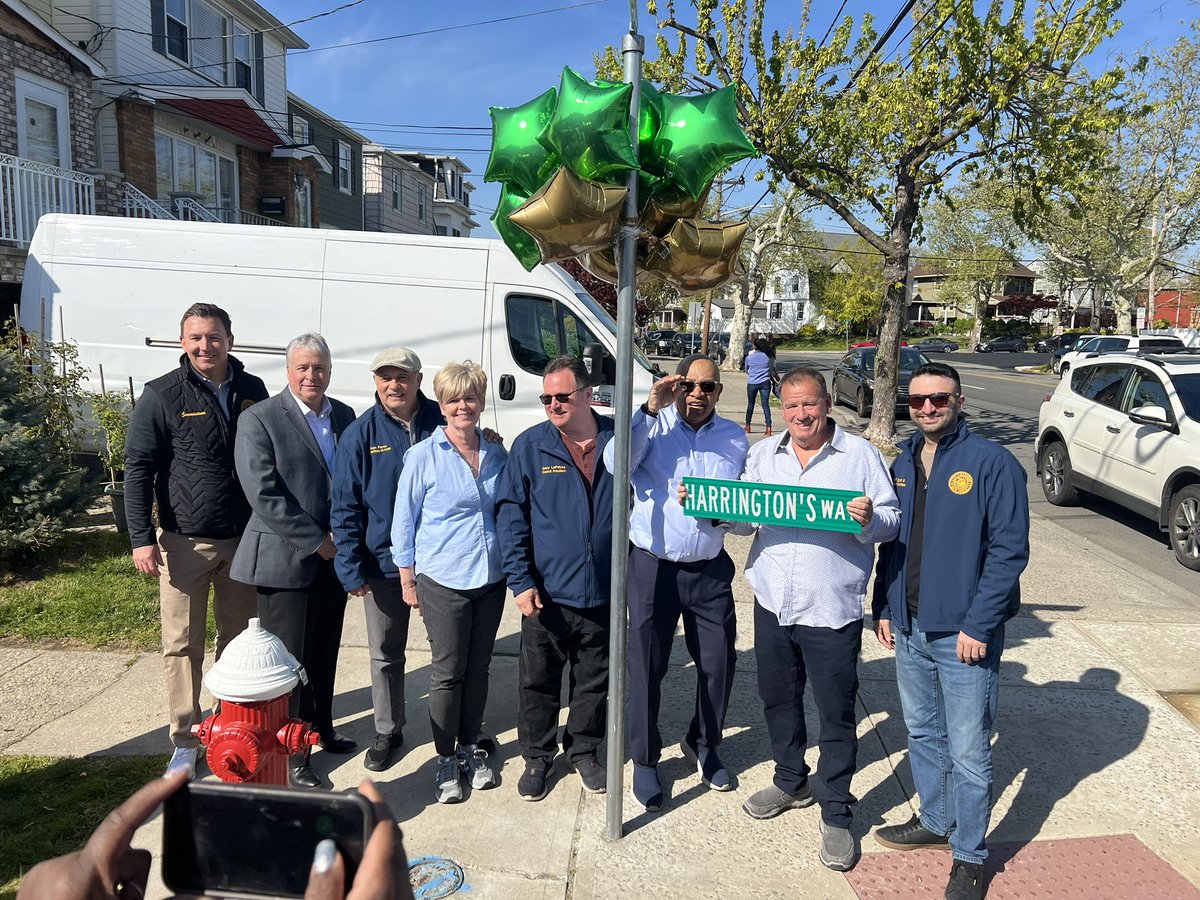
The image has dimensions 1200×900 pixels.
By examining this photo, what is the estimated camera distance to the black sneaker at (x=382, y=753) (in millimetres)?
3846

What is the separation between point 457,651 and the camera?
3596 millimetres

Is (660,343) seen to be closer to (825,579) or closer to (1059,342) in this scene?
(1059,342)

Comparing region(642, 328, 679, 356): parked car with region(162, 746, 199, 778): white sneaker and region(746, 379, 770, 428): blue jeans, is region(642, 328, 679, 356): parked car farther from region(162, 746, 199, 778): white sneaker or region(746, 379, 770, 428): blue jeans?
region(162, 746, 199, 778): white sneaker

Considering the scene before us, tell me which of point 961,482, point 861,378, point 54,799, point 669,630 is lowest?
point 54,799

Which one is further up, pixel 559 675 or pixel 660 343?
pixel 660 343

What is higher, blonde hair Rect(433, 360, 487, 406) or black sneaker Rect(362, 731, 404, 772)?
blonde hair Rect(433, 360, 487, 406)

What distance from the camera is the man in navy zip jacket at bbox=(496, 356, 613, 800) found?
348 cm

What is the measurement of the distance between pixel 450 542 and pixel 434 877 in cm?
128

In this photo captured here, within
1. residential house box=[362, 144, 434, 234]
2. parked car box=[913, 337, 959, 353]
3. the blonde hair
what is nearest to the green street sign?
the blonde hair

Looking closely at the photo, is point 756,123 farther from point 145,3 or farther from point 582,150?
point 145,3

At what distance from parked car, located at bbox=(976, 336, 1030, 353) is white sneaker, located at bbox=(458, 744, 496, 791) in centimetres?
6375

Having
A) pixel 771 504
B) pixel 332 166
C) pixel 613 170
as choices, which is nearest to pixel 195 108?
pixel 332 166

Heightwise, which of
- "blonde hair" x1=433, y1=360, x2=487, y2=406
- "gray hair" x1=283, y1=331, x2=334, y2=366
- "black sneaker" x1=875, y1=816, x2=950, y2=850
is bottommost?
"black sneaker" x1=875, y1=816, x2=950, y2=850

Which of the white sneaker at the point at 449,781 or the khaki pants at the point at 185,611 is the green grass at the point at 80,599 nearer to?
the khaki pants at the point at 185,611
